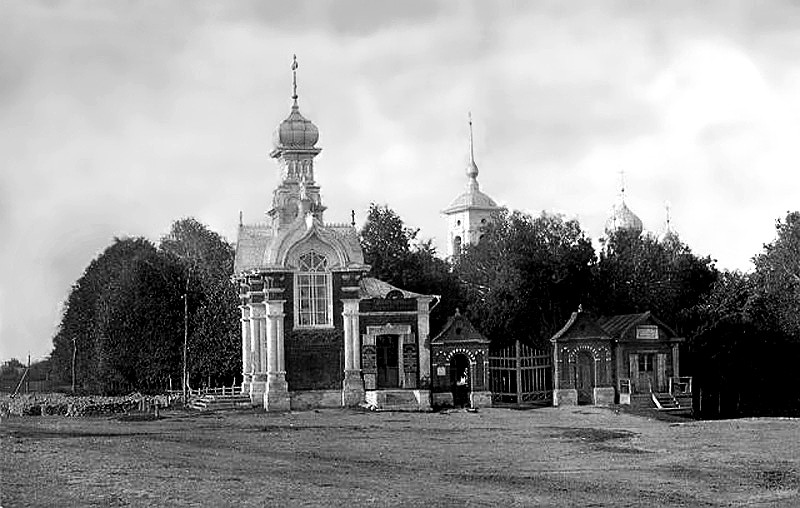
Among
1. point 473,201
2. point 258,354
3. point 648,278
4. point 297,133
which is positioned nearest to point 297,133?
point 297,133

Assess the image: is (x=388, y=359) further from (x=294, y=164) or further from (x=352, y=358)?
(x=294, y=164)

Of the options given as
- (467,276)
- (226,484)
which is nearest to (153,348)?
(467,276)

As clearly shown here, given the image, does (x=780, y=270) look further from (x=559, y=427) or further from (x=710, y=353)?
(x=559, y=427)

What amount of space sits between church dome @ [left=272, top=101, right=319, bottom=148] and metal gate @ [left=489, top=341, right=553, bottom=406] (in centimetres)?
1189

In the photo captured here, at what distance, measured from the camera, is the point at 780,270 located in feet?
187

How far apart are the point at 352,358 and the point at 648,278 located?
69.3 ft

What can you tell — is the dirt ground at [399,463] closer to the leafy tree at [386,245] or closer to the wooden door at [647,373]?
the wooden door at [647,373]

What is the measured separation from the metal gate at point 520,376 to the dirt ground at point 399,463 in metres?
11.3

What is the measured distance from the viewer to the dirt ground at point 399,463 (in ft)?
70.8

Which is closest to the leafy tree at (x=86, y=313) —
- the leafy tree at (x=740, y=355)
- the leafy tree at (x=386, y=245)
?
the leafy tree at (x=386, y=245)

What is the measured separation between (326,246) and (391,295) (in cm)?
308

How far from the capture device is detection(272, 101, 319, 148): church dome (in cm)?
5550

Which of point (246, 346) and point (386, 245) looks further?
point (386, 245)

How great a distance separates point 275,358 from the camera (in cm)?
4862
